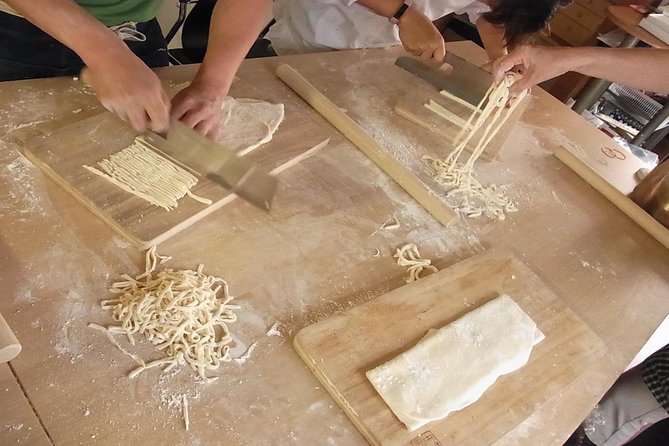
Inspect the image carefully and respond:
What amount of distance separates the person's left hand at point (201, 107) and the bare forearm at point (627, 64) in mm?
959

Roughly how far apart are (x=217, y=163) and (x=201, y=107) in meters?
0.22

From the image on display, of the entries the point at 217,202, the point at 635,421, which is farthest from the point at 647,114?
the point at 217,202

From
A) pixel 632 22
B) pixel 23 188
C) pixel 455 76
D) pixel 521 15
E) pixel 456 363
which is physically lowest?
pixel 23 188

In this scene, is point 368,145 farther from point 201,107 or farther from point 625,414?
point 625,414

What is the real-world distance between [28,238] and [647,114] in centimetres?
354

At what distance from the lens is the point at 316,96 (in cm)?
150

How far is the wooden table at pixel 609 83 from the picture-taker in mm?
3130

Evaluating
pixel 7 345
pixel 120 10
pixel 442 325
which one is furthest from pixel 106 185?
pixel 442 325

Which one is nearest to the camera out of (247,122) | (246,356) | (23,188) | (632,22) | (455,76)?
(246,356)

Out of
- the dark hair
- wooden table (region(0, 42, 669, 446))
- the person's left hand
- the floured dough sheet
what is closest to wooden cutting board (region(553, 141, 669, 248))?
wooden table (region(0, 42, 669, 446))

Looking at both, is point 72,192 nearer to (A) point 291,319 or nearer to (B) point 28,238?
(B) point 28,238

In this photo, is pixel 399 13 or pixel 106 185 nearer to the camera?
pixel 106 185

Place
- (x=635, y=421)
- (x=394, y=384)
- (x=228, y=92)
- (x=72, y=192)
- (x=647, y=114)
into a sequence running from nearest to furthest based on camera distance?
(x=394, y=384) → (x=72, y=192) → (x=228, y=92) → (x=635, y=421) → (x=647, y=114)

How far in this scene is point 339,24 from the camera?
1863 millimetres
